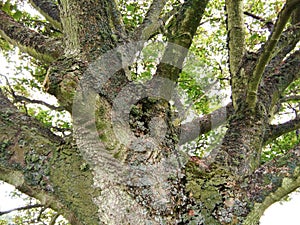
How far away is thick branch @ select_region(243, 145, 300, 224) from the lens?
1590 millimetres

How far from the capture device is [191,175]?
1792 mm

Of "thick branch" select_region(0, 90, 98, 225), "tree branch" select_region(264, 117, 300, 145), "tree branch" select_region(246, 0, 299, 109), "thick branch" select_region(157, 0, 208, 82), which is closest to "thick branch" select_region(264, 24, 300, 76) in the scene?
"tree branch" select_region(246, 0, 299, 109)

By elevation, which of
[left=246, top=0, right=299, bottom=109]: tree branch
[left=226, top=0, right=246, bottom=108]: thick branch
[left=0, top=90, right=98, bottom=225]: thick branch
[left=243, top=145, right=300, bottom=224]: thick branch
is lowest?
[left=0, top=90, right=98, bottom=225]: thick branch

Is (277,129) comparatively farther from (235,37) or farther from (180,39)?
(180,39)

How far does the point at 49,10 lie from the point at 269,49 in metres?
2.41

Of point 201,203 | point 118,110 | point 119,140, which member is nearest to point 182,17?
point 118,110

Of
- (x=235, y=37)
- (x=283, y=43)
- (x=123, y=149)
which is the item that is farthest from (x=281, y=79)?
(x=123, y=149)

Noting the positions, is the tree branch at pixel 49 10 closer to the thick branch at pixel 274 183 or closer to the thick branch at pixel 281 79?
the thick branch at pixel 281 79

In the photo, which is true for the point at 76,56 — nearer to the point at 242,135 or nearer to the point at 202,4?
the point at 202,4

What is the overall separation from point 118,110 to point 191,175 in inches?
22.3

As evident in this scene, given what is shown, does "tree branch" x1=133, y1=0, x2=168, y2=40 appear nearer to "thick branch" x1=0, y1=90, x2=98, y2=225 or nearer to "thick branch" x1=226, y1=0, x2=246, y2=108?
"thick branch" x1=226, y1=0, x2=246, y2=108

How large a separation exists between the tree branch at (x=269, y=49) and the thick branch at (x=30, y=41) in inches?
58.0

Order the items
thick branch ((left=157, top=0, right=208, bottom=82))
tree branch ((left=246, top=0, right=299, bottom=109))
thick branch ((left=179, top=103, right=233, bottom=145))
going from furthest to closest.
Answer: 1. thick branch ((left=179, top=103, right=233, bottom=145))
2. thick branch ((left=157, top=0, right=208, bottom=82))
3. tree branch ((left=246, top=0, right=299, bottom=109))

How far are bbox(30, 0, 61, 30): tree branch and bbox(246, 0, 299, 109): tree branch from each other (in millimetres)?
2071
